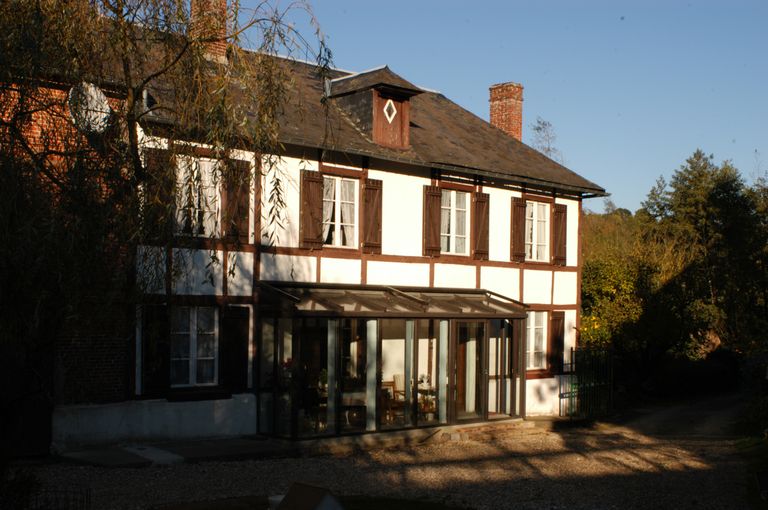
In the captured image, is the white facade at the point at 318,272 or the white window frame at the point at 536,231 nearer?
the white facade at the point at 318,272

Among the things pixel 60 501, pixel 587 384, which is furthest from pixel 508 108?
pixel 60 501

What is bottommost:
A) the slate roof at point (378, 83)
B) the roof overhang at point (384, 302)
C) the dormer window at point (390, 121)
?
the roof overhang at point (384, 302)

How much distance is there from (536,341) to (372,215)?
663cm

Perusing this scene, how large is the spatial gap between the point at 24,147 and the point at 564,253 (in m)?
17.3

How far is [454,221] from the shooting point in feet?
67.6

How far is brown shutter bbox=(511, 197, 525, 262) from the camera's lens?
2189 centimetres

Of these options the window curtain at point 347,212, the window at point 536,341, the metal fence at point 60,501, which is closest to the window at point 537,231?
the window at point 536,341

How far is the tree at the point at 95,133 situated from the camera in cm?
741

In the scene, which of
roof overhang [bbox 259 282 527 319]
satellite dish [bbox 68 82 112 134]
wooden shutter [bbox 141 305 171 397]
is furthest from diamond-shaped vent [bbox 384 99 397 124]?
satellite dish [bbox 68 82 112 134]

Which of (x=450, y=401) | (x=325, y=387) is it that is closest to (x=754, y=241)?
(x=450, y=401)

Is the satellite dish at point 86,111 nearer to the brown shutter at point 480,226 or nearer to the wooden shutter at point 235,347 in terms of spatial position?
the wooden shutter at point 235,347

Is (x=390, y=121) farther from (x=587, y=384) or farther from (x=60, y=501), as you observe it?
(x=60, y=501)

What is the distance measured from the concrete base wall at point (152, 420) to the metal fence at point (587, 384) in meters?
9.25

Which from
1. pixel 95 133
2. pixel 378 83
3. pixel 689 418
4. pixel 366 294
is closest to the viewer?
pixel 95 133
